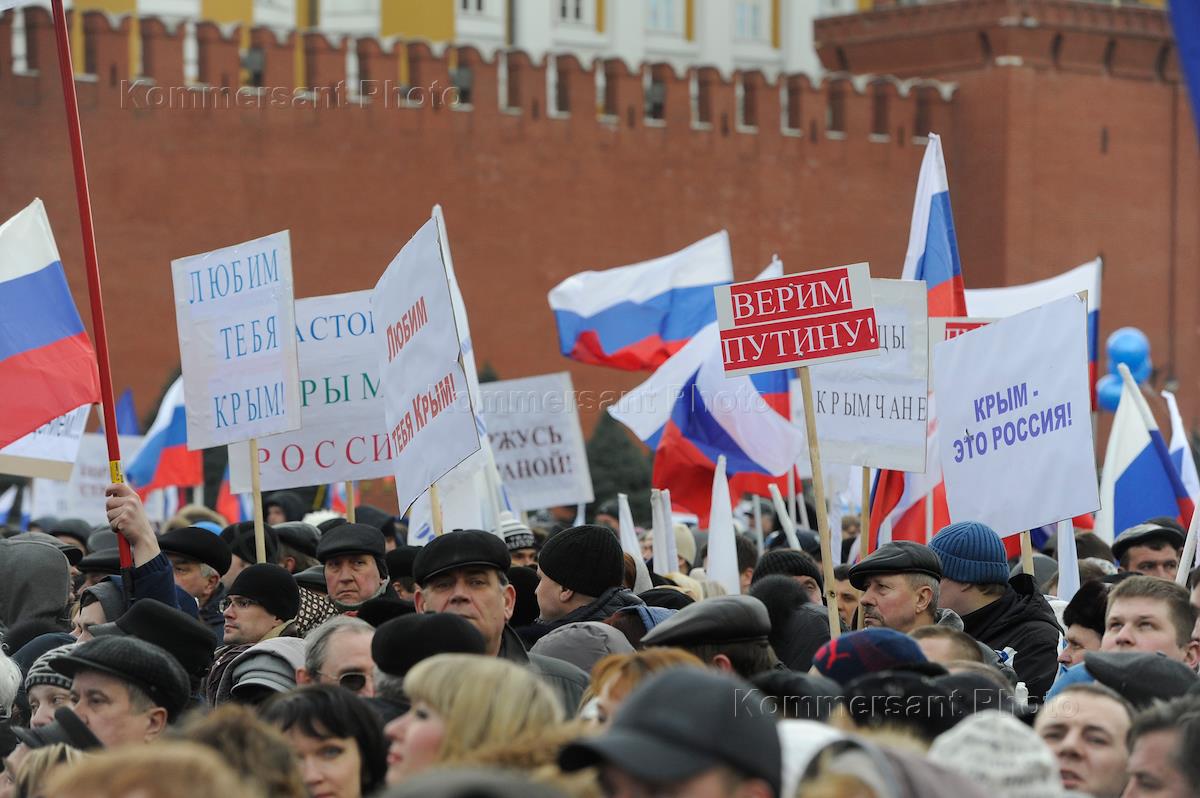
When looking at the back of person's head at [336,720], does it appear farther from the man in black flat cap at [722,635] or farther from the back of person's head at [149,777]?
the back of person's head at [149,777]

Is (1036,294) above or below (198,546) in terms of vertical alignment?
above

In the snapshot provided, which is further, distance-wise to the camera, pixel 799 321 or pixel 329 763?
pixel 799 321

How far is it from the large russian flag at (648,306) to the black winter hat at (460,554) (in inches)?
295

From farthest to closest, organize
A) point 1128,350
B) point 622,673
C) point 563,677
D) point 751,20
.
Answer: point 751,20 < point 1128,350 < point 563,677 < point 622,673

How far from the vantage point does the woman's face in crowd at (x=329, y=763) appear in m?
3.71

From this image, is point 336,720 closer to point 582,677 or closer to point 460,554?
point 582,677

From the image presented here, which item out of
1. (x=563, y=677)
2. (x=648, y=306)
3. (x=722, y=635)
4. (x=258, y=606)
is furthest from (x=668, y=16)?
(x=722, y=635)

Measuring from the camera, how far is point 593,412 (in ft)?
94.5

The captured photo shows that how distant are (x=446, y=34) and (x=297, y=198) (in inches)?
545

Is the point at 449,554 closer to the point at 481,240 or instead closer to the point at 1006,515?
the point at 1006,515

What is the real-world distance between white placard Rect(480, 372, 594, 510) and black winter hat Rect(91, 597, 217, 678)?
249 inches

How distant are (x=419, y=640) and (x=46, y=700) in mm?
942

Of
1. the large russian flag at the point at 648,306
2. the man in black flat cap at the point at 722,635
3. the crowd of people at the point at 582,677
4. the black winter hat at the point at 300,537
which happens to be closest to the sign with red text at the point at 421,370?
the crowd of people at the point at 582,677

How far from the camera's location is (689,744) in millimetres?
2689
